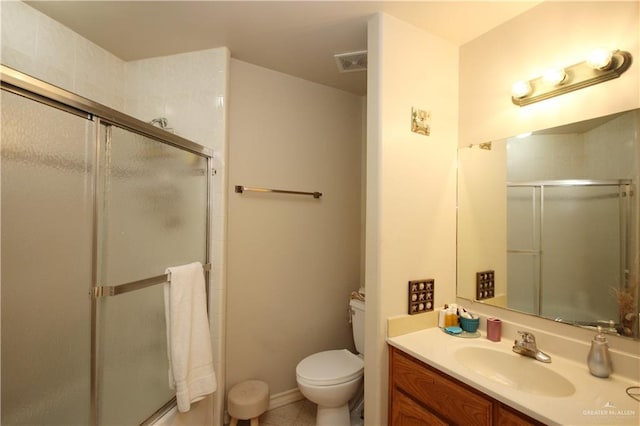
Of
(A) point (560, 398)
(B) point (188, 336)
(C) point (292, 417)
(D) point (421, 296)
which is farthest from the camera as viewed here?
(C) point (292, 417)

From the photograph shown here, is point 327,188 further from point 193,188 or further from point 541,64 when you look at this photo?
point 541,64

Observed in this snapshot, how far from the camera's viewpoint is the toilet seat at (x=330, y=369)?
1578mm

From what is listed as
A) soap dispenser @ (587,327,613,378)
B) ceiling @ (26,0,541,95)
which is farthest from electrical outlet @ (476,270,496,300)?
ceiling @ (26,0,541,95)

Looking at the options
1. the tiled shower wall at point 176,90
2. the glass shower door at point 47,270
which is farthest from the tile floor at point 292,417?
the glass shower door at point 47,270

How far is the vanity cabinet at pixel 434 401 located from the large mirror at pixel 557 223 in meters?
0.53

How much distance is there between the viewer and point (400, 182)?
1.38m

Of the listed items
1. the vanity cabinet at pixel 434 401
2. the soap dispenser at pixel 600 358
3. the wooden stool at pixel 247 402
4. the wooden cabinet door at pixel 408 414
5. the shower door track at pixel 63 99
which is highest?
the shower door track at pixel 63 99

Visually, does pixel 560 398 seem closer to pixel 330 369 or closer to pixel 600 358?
pixel 600 358

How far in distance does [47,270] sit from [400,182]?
155cm

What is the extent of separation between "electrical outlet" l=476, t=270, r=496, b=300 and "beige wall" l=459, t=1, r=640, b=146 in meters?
0.72

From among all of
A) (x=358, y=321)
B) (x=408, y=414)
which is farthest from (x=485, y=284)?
(x=358, y=321)

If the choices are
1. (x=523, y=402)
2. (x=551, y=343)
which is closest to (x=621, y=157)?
(x=551, y=343)

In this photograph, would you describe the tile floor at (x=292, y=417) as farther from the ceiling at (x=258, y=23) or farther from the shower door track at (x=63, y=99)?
the ceiling at (x=258, y=23)

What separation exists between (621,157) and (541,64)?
54 centimetres
